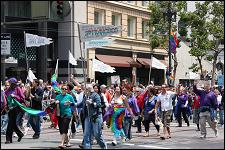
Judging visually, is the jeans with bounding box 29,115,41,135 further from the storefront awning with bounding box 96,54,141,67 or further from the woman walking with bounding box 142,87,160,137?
the storefront awning with bounding box 96,54,141,67

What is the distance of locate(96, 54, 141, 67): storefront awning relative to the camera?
3603 centimetres

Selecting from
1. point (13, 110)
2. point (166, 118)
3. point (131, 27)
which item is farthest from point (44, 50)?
point (13, 110)

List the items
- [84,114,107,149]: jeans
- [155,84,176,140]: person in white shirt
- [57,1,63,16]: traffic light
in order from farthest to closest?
[155,84,176,140]: person in white shirt < [84,114,107,149]: jeans < [57,1,63,16]: traffic light

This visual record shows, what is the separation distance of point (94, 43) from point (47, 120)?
17.6ft

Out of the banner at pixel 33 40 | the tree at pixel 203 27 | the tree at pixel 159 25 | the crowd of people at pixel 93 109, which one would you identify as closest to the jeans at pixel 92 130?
the crowd of people at pixel 93 109

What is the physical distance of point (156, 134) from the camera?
1744 centimetres

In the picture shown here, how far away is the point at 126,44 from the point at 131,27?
1808 millimetres

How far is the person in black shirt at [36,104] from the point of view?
15.7 m

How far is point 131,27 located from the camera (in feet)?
134

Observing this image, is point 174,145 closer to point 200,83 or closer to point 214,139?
point 214,139

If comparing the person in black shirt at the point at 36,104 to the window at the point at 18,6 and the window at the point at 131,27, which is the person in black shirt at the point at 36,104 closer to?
the window at the point at 18,6

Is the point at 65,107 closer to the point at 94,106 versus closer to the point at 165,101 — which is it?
the point at 94,106

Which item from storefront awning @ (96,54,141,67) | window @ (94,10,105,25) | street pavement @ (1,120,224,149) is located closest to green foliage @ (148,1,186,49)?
storefront awning @ (96,54,141,67)

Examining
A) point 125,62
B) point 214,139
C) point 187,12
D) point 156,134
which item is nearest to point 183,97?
point 156,134
